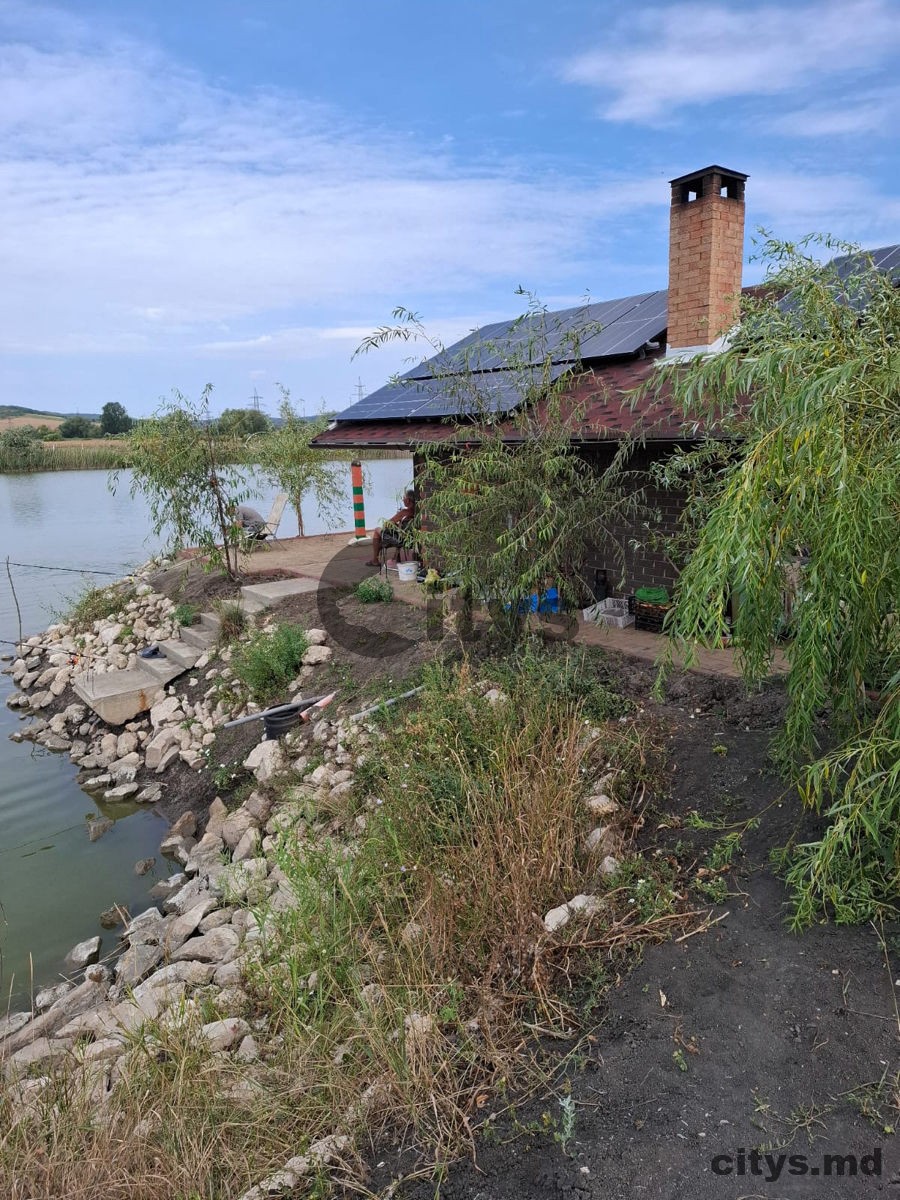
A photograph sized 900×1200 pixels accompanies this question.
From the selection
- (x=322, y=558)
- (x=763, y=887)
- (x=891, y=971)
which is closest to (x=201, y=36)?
(x=322, y=558)

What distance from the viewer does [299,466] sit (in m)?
16.3

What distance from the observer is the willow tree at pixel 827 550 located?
9.89 ft

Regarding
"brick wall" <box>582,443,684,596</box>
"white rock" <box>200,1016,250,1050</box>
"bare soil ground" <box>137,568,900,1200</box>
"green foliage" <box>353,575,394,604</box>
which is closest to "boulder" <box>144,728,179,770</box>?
"green foliage" <box>353,575,394,604</box>

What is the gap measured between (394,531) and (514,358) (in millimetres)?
3810

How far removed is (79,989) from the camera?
16.6ft

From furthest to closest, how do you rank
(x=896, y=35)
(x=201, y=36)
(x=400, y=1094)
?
(x=201, y=36)
(x=896, y=35)
(x=400, y=1094)

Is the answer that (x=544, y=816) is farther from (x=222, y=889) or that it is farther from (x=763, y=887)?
(x=222, y=889)

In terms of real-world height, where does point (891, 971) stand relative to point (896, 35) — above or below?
below

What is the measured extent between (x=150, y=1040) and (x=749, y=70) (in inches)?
358

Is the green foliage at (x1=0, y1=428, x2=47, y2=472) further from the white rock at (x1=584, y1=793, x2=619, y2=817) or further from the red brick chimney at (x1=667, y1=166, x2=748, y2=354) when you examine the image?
the white rock at (x1=584, y1=793, x2=619, y2=817)

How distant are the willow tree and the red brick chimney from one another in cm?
454

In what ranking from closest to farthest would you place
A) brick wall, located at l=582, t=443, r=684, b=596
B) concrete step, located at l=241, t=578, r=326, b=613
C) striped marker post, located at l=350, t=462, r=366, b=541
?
1. brick wall, located at l=582, t=443, r=684, b=596
2. concrete step, located at l=241, t=578, r=326, b=613
3. striped marker post, located at l=350, t=462, r=366, b=541

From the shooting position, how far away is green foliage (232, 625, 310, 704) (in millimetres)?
9055

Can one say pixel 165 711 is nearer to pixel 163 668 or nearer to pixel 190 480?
pixel 163 668
